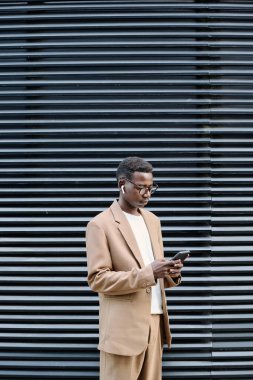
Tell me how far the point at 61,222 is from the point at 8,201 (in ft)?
1.83

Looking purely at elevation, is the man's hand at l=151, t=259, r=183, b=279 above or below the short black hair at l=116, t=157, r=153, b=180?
below

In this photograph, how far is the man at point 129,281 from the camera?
3160mm

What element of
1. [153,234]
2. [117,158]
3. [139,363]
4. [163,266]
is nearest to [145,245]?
[153,234]

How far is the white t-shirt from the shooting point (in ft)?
11.2

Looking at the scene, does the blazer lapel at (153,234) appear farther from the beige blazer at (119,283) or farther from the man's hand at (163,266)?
the man's hand at (163,266)

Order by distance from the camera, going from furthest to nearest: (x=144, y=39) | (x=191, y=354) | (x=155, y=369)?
1. (x=144, y=39)
2. (x=191, y=354)
3. (x=155, y=369)

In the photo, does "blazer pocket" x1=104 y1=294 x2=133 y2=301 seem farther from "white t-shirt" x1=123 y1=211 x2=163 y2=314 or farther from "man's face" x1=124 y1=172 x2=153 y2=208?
"man's face" x1=124 y1=172 x2=153 y2=208

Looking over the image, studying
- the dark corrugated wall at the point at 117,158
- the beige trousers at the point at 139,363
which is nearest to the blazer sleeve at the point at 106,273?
the beige trousers at the point at 139,363

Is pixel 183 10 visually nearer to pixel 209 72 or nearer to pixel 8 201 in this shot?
pixel 209 72

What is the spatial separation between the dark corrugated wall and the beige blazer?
48.8 inches

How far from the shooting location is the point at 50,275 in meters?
4.60

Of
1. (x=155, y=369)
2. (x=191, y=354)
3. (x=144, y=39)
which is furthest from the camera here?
(x=144, y=39)

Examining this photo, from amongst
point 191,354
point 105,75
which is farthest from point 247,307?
point 105,75

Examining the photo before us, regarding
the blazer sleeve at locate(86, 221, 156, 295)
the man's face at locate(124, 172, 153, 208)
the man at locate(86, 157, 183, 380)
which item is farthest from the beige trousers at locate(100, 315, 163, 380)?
the man's face at locate(124, 172, 153, 208)
